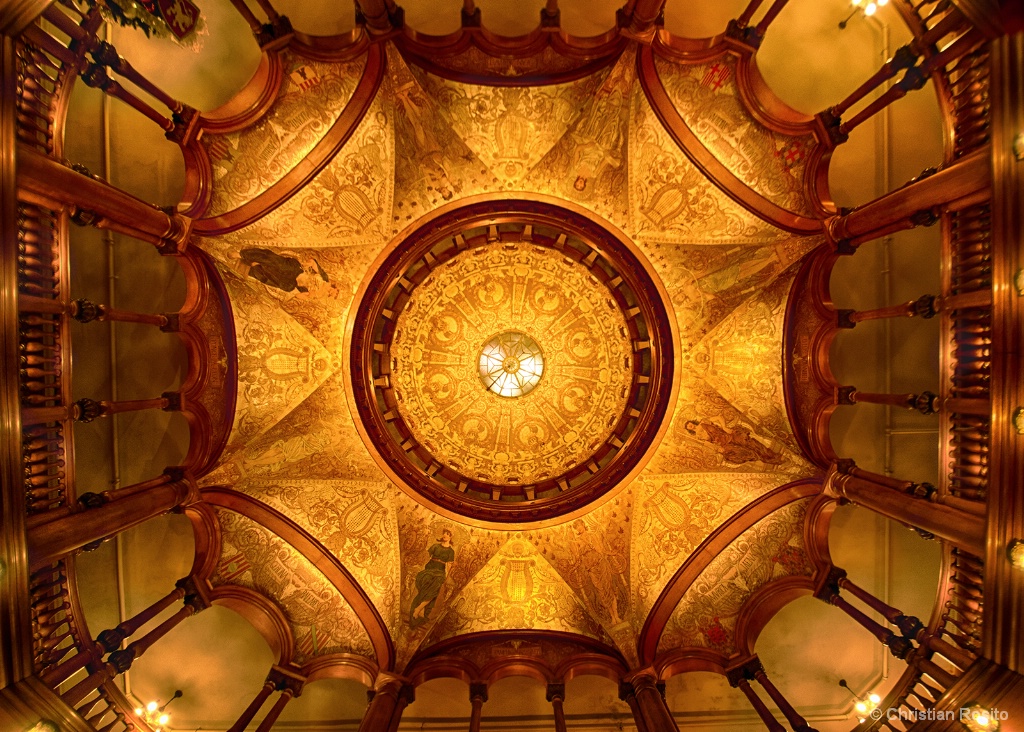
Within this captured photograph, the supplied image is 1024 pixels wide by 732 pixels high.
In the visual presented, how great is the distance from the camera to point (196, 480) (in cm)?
1019

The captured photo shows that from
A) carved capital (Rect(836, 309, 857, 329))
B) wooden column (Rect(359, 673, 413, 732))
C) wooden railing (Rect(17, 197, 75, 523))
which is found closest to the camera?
wooden railing (Rect(17, 197, 75, 523))

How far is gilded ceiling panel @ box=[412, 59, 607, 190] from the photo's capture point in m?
10.5

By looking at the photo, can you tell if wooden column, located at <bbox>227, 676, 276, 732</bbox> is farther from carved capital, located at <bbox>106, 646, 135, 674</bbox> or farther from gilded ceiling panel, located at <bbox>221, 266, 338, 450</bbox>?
gilded ceiling panel, located at <bbox>221, 266, 338, 450</bbox>

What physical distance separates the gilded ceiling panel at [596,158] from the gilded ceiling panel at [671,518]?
5.34m

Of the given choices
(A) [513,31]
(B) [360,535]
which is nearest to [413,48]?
(A) [513,31]

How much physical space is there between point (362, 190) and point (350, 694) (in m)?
10.7

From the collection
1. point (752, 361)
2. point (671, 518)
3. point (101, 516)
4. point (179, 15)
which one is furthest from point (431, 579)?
point (179, 15)

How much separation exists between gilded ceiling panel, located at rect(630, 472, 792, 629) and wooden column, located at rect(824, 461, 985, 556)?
212 centimetres

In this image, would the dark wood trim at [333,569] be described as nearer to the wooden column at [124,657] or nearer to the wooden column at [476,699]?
the wooden column at [124,657]

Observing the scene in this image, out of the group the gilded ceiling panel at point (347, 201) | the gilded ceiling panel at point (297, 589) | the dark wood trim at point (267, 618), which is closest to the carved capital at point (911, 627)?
the gilded ceiling panel at point (297, 589)

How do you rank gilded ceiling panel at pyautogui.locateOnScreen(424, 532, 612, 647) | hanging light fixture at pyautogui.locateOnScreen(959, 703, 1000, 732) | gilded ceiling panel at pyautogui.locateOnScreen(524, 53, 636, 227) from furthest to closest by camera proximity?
gilded ceiling panel at pyautogui.locateOnScreen(424, 532, 612, 647) < gilded ceiling panel at pyautogui.locateOnScreen(524, 53, 636, 227) < hanging light fixture at pyautogui.locateOnScreen(959, 703, 1000, 732)

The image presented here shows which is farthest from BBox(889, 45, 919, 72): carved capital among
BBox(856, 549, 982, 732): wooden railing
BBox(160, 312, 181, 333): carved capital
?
BBox(160, 312, 181, 333): carved capital

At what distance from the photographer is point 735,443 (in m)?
11.5

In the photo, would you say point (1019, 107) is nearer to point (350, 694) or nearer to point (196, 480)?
point (196, 480)
